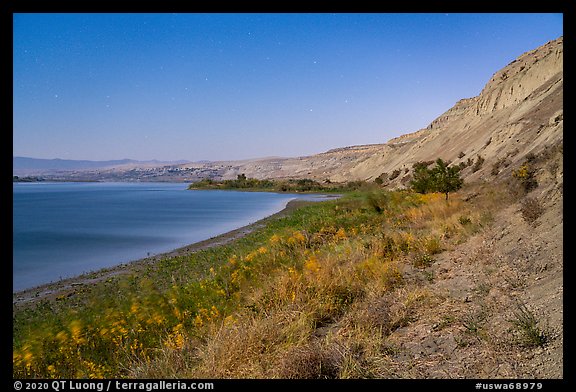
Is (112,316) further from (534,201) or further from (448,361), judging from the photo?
(534,201)

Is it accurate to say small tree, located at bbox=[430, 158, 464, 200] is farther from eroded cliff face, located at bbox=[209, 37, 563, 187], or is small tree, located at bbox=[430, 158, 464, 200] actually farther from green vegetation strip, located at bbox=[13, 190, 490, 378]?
green vegetation strip, located at bbox=[13, 190, 490, 378]

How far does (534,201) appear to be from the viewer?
832 cm

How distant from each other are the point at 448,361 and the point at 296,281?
8.79 feet

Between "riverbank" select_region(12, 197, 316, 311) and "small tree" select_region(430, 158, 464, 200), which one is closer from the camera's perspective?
"riverbank" select_region(12, 197, 316, 311)

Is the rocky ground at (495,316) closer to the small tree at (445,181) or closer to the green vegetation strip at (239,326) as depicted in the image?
the green vegetation strip at (239,326)

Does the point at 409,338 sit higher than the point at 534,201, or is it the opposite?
the point at 534,201

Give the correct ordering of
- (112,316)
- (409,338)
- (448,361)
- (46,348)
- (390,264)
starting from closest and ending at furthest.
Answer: (448,361) < (409,338) < (46,348) < (112,316) < (390,264)

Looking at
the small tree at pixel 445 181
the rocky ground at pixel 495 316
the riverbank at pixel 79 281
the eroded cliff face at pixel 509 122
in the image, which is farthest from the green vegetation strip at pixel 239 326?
the eroded cliff face at pixel 509 122

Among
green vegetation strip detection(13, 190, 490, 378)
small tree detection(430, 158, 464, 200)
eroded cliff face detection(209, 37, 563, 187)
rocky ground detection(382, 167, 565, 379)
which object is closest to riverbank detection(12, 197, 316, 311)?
green vegetation strip detection(13, 190, 490, 378)

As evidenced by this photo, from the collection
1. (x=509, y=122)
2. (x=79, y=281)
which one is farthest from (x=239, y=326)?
(x=509, y=122)

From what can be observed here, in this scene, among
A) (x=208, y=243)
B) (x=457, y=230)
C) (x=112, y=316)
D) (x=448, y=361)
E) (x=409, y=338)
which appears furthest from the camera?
(x=208, y=243)

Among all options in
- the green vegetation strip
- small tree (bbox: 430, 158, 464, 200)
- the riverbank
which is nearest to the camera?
the green vegetation strip
